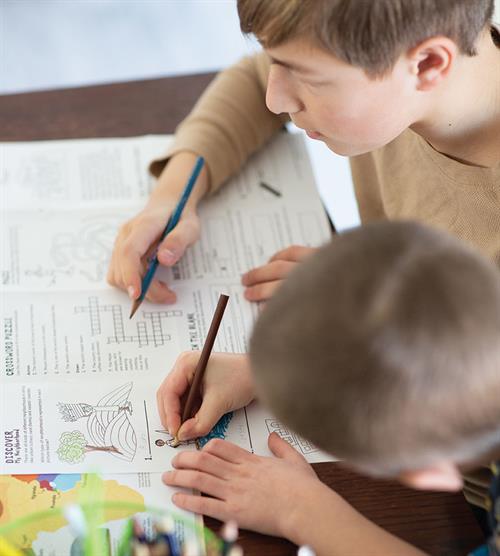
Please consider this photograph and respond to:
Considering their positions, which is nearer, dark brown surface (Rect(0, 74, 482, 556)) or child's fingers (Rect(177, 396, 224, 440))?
child's fingers (Rect(177, 396, 224, 440))

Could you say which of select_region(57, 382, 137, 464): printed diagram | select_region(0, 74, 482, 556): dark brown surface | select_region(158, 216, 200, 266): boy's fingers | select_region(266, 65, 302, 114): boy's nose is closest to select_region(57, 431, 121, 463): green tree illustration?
select_region(57, 382, 137, 464): printed diagram

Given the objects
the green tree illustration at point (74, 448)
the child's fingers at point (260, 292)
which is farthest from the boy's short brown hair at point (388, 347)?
the child's fingers at point (260, 292)

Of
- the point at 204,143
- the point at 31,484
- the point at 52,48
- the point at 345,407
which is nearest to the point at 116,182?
the point at 204,143

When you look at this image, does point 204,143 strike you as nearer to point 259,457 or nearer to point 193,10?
point 259,457

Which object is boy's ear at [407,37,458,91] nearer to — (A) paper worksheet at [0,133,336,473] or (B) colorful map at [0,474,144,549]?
(A) paper worksheet at [0,133,336,473]

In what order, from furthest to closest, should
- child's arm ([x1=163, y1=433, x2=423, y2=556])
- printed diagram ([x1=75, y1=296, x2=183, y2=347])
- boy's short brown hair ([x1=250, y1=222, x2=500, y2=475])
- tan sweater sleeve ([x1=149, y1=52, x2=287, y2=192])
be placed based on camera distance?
tan sweater sleeve ([x1=149, y1=52, x2=287, y2=192]), printed diagram ([x1=75, y1=296, x2=183, y2=347]), child's arm ([x1=163, y1=433, x2=423, y2=556]), boy's short brown hair ([x1=250, y1=222, x2=500, y2=475])

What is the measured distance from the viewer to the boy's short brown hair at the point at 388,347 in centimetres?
47

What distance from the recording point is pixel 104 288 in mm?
913

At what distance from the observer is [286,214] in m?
1.02

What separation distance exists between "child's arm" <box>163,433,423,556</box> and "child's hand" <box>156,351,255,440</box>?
0.03 meters

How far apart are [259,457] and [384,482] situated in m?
0.11

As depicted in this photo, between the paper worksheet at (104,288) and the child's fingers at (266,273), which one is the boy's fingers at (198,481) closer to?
the paper worksheet at (104,288)

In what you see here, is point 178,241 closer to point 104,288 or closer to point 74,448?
point 104,288

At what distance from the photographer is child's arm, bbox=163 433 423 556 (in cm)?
67
